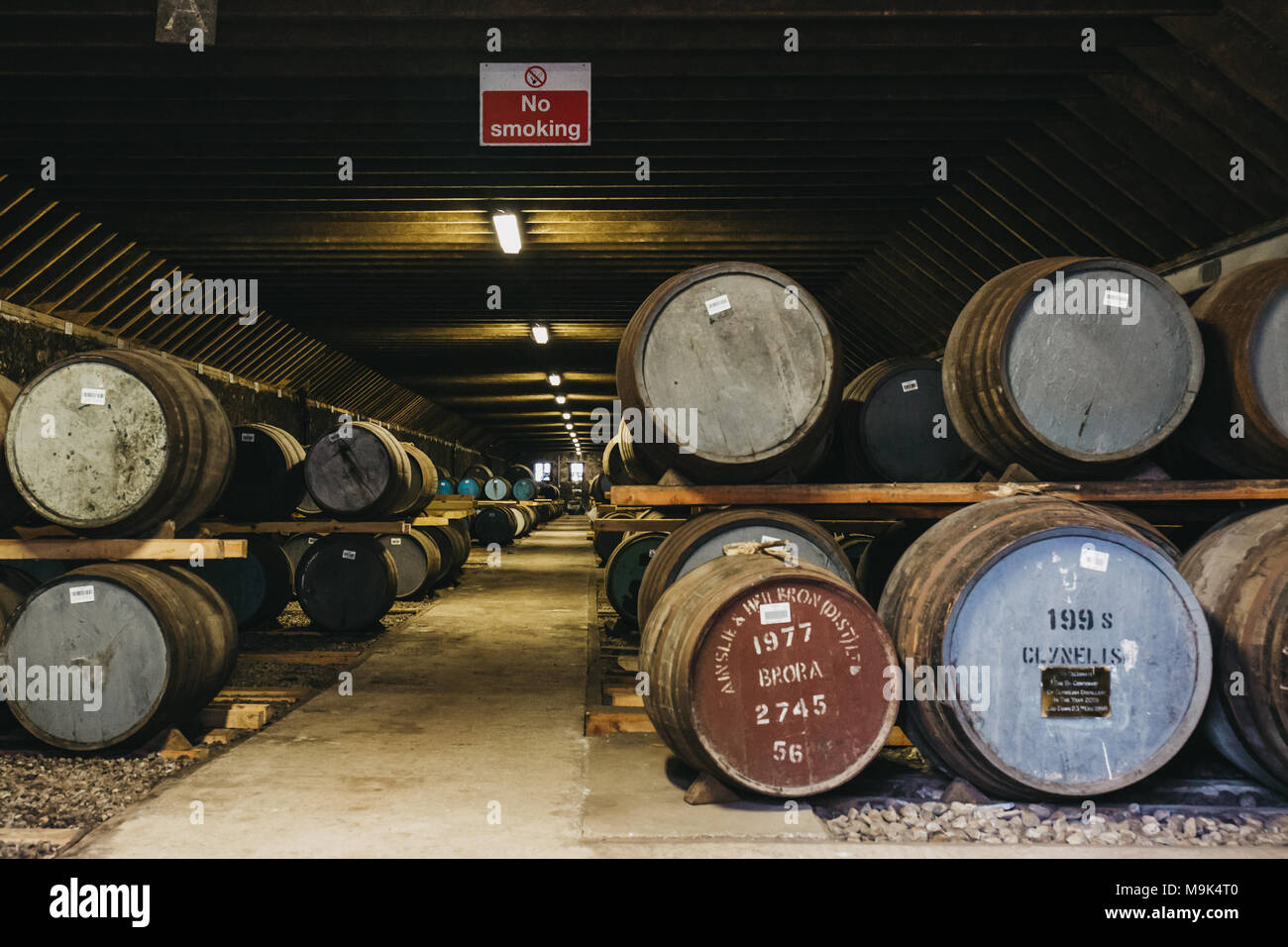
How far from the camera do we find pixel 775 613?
3605 mm

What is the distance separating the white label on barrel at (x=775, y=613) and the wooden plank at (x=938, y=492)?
40.1 inches

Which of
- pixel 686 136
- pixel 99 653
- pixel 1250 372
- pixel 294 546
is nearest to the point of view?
pixel 1250 372

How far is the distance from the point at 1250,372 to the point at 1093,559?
4.26 ft

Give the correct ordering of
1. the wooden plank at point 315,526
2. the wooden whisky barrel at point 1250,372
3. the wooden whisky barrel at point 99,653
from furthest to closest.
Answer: the wooden plank at point 315,526 → the wooden whisky barrel at point 99,653 → the wooden whisky barrel at point 1250,372

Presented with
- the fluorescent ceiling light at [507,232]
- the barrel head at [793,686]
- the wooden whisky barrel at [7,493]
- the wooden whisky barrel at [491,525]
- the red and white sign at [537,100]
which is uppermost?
the red and white sign at [537,100]

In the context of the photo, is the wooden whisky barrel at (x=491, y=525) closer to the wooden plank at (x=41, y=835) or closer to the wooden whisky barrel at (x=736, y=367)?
the wooden whisky barrel at (x=736, y=367)

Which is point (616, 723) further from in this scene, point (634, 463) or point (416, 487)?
point (416, 487)

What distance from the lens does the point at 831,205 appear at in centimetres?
862

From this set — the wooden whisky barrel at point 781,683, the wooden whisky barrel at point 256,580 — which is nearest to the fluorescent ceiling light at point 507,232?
the wooden whisky barrel at point 256,580

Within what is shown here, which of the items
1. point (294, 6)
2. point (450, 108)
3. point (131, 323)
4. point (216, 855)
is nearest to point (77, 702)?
point (216, 855)

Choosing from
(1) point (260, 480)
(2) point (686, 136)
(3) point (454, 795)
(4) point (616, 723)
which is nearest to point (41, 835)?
(3) point (454, 795)

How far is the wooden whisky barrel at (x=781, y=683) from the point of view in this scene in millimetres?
3551

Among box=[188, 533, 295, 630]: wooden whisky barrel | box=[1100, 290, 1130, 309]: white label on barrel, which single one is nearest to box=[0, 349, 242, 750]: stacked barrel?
box=[188, 533, 295, 630]: wooden whisky barrel

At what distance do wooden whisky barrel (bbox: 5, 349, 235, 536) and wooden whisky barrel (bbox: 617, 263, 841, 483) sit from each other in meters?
2.54
